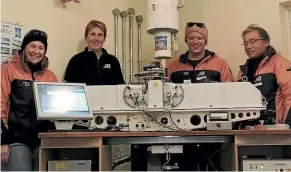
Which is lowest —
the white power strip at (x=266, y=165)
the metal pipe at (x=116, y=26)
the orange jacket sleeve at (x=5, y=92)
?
the white power strip at (x=266, y=165)

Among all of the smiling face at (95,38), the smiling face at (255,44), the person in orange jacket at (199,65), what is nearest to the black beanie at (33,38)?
the smiling face at (95,38)

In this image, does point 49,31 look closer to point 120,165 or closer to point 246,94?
point 120,165

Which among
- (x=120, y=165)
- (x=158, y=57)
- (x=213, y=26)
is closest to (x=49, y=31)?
(x=158, y=57)

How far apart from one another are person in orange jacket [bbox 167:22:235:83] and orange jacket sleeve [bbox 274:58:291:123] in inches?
18.0

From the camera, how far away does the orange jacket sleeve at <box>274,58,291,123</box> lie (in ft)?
10.2

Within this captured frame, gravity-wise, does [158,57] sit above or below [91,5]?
below

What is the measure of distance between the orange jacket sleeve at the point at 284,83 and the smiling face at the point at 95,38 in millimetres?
1440

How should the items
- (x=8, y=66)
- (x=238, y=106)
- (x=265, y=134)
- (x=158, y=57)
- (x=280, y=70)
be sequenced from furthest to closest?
(x=158, y=57), (x=280, y=70), (x=8, y=66), (x=238, y=106), (x=265, y=134)

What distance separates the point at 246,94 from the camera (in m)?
2.82

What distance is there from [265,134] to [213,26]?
182cm

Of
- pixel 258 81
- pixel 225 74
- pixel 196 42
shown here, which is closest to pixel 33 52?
pixel 196 42

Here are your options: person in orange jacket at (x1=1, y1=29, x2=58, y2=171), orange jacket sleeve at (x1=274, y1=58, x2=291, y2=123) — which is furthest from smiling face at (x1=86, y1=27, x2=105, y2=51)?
orange jacket sleeve at (x1=274, y1=58, x2=291, y2=123)

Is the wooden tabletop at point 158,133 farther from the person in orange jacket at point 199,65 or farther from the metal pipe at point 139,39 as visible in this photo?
the metal pipe at point 139,39

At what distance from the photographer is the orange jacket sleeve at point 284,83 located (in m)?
3.12
